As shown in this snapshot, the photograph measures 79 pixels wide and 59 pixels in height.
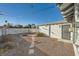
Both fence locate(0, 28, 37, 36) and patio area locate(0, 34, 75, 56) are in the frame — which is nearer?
patio area locate(0, 34, 75, 56)

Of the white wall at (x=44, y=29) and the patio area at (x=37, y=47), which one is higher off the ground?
the white wall at (x=44, y=29)

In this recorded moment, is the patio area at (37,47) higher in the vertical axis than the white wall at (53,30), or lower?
lower

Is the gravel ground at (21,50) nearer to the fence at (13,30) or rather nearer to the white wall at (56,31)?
the fence at (13,30)

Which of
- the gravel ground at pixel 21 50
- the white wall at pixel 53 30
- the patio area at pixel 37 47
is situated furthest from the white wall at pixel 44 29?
the gravel ground at pixel 21 50

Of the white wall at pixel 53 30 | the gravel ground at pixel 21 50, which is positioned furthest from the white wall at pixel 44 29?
the gravel ground at pixel 21 50

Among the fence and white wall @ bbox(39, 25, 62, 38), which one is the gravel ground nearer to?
the fence

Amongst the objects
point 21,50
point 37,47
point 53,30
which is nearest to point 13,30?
point 21,50

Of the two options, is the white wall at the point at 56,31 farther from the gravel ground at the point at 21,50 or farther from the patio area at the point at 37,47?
the gravel ground at the point at 21,50

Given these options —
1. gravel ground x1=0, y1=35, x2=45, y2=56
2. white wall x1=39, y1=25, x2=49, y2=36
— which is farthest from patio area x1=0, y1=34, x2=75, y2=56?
white wall x1=39, y1=25, x2=49, y2=36

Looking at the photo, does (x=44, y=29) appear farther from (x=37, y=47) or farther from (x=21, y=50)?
(x=21, y=50)

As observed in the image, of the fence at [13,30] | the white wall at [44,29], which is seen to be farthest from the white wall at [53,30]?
the fence at [13,30]

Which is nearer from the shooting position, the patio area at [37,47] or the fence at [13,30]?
the patio area at [37,47]

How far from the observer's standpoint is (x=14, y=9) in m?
3.30

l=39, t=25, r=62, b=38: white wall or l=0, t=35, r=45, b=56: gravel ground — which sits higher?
l=39, t=25, r=62, b=38: white wall
